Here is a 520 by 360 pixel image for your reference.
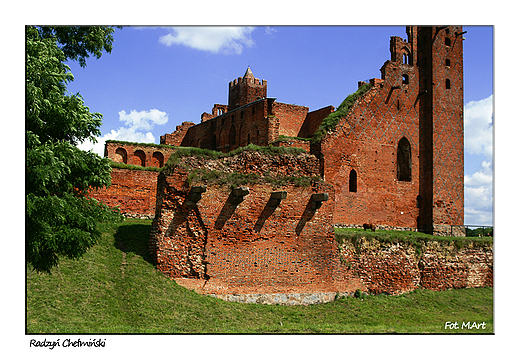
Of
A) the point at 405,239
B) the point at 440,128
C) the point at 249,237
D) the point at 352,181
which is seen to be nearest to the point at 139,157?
the point at 352,181

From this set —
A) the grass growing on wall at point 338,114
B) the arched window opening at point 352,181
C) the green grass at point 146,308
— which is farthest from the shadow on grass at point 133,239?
the arched window opening at point 352,181

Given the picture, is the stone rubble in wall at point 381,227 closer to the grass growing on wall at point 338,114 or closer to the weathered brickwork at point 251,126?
the grass growing on wall at point 338,114

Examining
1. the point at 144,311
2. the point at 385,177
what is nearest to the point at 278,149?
the point at 144,311

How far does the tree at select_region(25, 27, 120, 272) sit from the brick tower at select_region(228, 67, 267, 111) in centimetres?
4155

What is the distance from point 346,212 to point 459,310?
32.9 feet

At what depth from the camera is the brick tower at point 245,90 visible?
5291 centimetres

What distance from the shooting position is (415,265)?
20.0 m

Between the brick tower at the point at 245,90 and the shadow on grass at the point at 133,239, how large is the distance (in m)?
36.3

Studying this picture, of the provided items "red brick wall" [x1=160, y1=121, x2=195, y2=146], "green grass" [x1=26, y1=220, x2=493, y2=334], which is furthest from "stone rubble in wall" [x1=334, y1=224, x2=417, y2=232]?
"red brick wall" [x1=160, y1=121, x2=195, y2=146]

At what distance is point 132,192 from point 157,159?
12.3 meters

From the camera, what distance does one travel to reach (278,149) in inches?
729

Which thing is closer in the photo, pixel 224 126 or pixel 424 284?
pixel 424 284

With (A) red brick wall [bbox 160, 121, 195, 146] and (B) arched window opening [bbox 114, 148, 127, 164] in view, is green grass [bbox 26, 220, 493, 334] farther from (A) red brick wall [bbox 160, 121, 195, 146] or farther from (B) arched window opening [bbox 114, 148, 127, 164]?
(A) red brick wall [bbox 160, 121, 195, 146]

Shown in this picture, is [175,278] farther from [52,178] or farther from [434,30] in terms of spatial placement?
[434,30]
